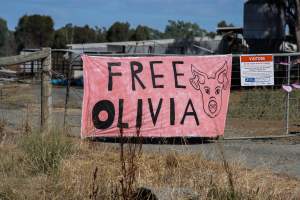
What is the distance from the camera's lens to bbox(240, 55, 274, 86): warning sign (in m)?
12.6

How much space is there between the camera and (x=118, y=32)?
110 meters

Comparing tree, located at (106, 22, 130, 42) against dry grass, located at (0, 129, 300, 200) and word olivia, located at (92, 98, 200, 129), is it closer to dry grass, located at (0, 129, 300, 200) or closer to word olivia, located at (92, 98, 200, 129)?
word olivia, located at (92, 98, 200, 129)

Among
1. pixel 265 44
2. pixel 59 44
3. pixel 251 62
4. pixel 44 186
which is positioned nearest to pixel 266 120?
pixel 251 62

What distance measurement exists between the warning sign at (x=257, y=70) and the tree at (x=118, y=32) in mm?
95313

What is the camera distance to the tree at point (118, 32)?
10848 centimetres

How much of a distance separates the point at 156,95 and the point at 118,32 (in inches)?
3885

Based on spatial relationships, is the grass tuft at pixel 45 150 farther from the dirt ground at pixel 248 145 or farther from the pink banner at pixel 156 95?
the pink banner at pixel 156 95

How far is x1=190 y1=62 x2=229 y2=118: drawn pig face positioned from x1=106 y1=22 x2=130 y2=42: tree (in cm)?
9560

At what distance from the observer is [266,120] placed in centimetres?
1664

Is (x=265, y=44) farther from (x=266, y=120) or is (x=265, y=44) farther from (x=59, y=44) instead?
A: (x=59, y=44)

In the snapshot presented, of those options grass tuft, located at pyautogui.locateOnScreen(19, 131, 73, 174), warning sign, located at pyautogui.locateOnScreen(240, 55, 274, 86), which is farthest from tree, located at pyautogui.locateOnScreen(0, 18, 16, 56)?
grass tuft, located at pyautogui.locateOnScreen(19, 131, 73, 174)

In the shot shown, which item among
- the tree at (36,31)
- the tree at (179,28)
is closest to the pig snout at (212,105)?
the tree at (36,31)

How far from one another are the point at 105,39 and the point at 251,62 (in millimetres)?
98373

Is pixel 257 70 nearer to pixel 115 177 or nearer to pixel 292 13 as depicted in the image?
pixel 115 177
